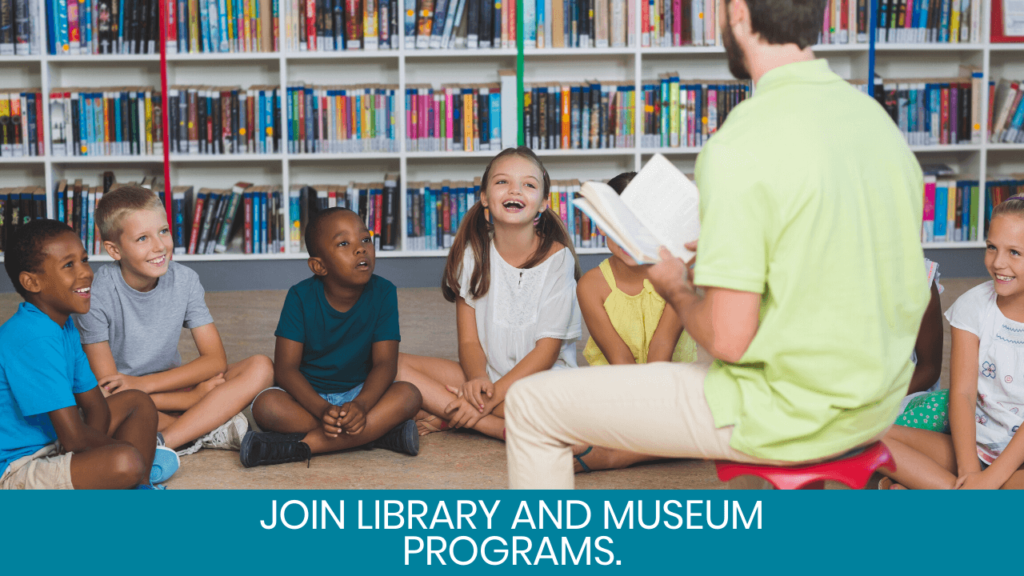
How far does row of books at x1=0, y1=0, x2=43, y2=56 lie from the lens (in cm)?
384

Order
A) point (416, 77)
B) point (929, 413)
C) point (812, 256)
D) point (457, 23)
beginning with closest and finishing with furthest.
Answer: point (812, 256), point (929, 413), point (457, 23), point (416, 77)

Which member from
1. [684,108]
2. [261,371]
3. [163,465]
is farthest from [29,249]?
[684,108]

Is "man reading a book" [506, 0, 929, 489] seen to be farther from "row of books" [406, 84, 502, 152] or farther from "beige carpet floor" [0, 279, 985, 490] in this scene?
"row of books" [406, 84, 502, 152]

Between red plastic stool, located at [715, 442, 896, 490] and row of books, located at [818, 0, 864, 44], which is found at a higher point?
row of books, located at [818, 0, 864, 44]

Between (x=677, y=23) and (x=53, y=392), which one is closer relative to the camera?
(x=53, y=392)

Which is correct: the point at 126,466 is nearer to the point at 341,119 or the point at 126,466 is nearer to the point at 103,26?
the point at 341,119

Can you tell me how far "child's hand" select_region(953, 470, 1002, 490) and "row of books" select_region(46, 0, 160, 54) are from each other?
3.49m

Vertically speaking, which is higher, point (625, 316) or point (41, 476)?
point (625, 316)

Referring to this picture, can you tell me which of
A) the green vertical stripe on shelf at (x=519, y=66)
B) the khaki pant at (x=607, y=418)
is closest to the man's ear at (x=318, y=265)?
the khaki pant at (x=607, y=418)

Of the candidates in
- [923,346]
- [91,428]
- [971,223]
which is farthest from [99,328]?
[971,223]

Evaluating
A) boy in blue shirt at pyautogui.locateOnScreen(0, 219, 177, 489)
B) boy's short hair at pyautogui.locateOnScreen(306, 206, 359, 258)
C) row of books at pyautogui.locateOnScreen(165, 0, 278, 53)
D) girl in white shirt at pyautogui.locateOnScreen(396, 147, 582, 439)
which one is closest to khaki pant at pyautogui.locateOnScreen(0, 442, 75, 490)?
boy in blue shirt at pyautogui.locateOnScreen(0, 219, 177, 489)

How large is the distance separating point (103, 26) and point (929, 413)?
11.5 ft

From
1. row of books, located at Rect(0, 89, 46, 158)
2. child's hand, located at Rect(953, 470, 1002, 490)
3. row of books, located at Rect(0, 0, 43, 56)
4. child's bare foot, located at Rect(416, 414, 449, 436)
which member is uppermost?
row of books, located at Rect(0, 0, 43, 56)

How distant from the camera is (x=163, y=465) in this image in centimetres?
184
